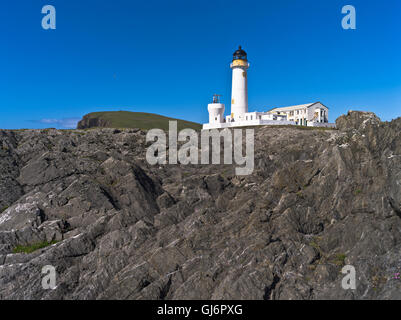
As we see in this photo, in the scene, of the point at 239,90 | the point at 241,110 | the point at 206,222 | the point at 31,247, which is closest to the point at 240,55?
the point at 239,90

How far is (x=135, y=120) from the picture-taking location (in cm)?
14488

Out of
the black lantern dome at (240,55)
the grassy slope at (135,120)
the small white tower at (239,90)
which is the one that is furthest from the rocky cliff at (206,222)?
the grassy slope at (135,120)

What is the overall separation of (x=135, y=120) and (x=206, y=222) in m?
115

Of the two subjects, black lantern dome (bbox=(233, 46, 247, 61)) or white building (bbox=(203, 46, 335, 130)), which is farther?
black lantern dome (bbox=(233, 46, 247, 61))

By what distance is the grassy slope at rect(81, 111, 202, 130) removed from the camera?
5123 inches

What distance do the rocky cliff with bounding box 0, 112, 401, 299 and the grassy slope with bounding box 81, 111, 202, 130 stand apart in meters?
79.2

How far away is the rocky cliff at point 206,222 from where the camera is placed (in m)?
28.2

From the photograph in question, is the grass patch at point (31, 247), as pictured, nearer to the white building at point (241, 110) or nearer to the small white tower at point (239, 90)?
the white building at point (241, 110)

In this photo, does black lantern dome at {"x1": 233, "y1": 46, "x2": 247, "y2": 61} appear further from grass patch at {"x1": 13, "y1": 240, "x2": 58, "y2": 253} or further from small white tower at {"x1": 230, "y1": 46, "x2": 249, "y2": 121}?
grass patch at {"x1": 13, "y1": 240, "x2": 58, "y2": 253}

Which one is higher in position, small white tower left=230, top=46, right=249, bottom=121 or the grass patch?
small white tower left=230, top=46, right=249, bottom=121

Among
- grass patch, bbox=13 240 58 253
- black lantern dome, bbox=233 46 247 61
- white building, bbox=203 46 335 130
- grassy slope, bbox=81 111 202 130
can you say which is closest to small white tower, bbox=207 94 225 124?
white building, bbox=203 46 335 130

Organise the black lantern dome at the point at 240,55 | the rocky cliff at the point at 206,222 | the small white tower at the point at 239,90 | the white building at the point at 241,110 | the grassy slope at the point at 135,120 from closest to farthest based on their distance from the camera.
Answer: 1. the rocky cliff at the point at 206,222
2. the white building at the point at 241,110
3. the small white tower at the point at 239,90
4. the black lantern dome at the point at 240,55
5. the grassy slope at the point at 135,120

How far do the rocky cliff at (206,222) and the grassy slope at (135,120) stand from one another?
79.2m
